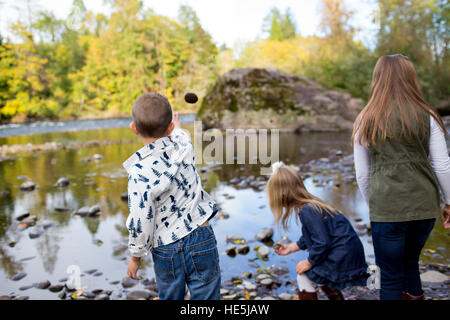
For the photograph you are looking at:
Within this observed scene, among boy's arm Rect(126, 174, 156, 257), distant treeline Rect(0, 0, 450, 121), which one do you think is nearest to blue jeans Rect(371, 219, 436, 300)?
Answer: boy's arm Rect(126, 174, 156, 257)

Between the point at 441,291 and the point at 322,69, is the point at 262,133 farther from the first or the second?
the point at 441,291

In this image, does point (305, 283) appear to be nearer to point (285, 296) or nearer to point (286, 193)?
point (285, 296)

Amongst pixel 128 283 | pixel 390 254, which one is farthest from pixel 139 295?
pixel 390 254

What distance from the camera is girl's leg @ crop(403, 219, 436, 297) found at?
226cm

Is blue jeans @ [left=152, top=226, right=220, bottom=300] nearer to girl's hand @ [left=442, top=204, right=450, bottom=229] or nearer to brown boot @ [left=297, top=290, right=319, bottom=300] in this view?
brown boot @ [left=297, top=290, right=319, bottom=300]

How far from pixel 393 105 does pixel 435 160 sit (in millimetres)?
432

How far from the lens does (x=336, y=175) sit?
7.14 meters

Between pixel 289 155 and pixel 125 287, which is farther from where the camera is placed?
pixel 289 155

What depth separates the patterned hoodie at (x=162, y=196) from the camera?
1896mm

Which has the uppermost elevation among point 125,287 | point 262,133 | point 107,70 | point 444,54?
point 107,70

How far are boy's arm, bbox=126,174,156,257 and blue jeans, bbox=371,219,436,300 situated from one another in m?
1.40

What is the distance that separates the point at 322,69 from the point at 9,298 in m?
20.5

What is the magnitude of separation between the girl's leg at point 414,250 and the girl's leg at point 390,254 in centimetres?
8

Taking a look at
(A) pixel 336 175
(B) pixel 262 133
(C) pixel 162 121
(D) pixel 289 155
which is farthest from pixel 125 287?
(B) pixel 262 133
